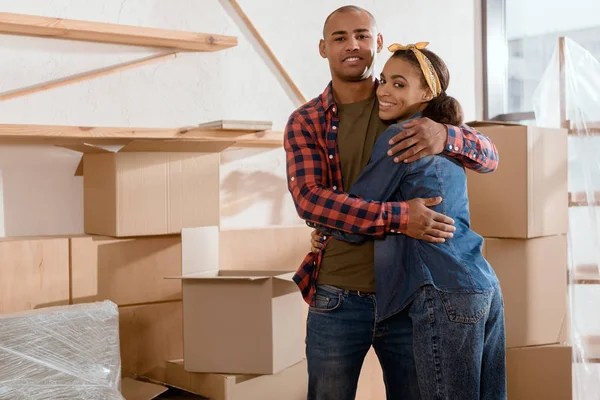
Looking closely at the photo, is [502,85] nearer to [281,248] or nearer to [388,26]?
[388,26]

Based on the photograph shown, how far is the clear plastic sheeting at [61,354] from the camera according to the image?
1.90 m

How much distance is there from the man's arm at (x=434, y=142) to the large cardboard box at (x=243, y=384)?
109 cm

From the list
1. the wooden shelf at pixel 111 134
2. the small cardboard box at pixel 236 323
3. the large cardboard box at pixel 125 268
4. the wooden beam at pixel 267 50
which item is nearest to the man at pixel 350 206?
the small cardboard box at pixel 236 323

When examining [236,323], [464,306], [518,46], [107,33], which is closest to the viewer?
[464,306]

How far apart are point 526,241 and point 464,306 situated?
129 cm

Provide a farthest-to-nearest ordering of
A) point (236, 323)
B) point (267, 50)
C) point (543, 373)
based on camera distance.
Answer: point (267, 50), point (543, 373), point (236, 323)

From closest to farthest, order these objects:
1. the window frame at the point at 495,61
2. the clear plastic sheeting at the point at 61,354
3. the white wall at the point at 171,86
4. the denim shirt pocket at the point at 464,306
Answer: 1. the denim shirt pocket at the point at 464,306
2. the clear plastic sheeting at the point at 61,354
3. the white wall at the point at 171,86
4. the window frame at the point at 495,61

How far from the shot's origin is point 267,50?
2.91m

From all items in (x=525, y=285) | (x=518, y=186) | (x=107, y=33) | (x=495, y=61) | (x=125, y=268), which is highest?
(x=495, y=61)

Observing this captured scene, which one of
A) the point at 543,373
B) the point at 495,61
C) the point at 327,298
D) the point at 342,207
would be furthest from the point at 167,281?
the point at 495,61

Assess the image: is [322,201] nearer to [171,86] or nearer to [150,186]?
[150,186]

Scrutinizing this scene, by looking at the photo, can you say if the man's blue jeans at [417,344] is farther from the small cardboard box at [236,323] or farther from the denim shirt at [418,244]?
the small cardboard box at [236,323]

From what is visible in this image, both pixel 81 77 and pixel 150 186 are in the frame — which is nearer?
pixel 150 186

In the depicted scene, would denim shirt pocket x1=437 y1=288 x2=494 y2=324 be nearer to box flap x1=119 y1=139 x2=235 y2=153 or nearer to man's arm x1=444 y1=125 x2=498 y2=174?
man's arm x1=444 y1=125 x2=498 y2=174
